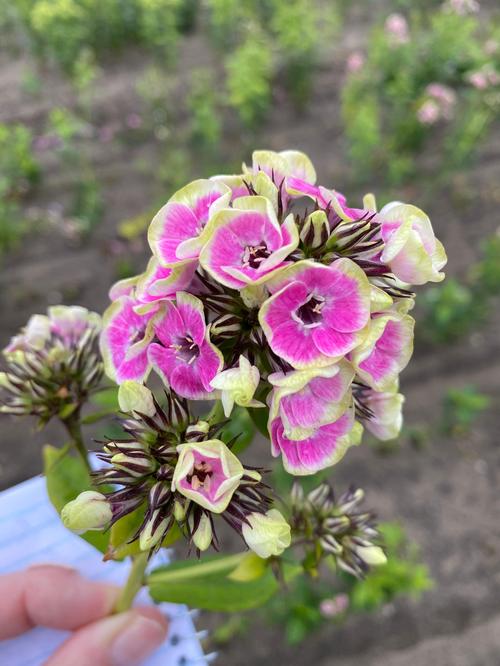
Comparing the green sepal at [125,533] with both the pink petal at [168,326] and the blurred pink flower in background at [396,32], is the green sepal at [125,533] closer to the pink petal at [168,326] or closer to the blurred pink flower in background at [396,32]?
the pink petal at [168,326]

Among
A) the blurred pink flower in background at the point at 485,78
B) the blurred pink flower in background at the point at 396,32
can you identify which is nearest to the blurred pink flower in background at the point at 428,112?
the blurred pink flower in background at the point at 485,78

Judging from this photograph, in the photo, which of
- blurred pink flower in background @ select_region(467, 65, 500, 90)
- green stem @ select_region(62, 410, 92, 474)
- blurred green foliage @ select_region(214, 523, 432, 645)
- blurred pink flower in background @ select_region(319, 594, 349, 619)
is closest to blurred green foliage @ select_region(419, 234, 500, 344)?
blurred pink flower in background @ select_region(467, 65, 500, 90)

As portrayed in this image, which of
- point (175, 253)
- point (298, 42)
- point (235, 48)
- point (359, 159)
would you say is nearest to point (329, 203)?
point (175, 253)

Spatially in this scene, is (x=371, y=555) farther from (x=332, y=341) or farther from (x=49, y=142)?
(x=49, y=142)

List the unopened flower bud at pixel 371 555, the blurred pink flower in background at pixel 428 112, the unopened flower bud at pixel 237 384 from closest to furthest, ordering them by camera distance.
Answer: the unopened flower bud at pixel 237 384 → the unopened flower bud at pixel 371 555 → the blurred pink flower in background at pixel 428 112

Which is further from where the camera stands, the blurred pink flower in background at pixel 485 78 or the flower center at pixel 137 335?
the blurred pink flower in background at pixel 485 78

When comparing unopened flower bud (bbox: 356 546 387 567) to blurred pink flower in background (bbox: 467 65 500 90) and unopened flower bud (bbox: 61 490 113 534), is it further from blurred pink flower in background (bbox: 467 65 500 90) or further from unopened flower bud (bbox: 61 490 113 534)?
blurred pink flower in background (bbox: 467 65 500 90)

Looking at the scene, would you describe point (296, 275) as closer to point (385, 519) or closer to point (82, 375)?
point (82, 375)
